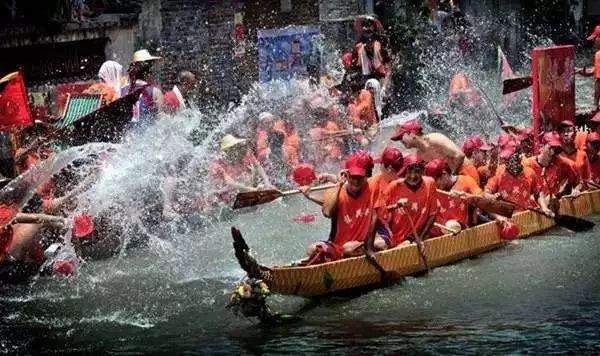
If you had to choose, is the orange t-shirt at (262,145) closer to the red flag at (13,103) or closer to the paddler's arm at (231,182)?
the paddler's arm at (231,182)

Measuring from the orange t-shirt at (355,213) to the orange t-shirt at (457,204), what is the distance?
144 centimetres

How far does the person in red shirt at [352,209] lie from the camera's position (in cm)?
1109

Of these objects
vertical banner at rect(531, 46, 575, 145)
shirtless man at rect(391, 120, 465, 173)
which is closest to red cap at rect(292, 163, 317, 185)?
shirtless man at rect(391, 120, 465, 173)

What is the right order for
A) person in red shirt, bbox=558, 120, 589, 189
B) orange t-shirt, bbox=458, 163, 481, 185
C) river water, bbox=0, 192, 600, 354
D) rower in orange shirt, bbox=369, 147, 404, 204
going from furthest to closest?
1. person in red shirt, bbox=558, 120, 589, 189
2. orange t-shirt, bbox=458, 163, 481, 185
3. rower in orange shirt, bbox=369, 147, 404, 204
4. river water, bbox=0, 192, 600, 354

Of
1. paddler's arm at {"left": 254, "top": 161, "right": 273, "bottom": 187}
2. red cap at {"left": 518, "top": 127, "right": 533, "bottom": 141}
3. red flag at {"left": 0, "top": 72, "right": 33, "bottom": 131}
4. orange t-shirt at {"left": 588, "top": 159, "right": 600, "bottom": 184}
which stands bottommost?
orange t-shirt at {"left": 588, "top": 159, "right": 600, "bottom": 184}

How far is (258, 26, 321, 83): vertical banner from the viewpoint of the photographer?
69.7 ft

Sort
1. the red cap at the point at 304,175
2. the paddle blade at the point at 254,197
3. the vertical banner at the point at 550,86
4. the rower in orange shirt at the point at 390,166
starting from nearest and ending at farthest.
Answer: the rower in orange shirt at the point at 390,166 < the paddle blade at the point at 254,197 < the red cap at the point at 304,175 < the vertical banner at the point at 550,86

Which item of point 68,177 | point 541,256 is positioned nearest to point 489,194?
point 541,256

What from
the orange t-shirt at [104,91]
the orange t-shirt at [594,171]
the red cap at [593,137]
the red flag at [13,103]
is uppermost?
the red flag at [13,103]

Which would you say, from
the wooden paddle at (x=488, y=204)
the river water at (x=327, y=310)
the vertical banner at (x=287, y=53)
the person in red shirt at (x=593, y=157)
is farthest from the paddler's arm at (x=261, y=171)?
the vertical banner at (x=287, y=53)

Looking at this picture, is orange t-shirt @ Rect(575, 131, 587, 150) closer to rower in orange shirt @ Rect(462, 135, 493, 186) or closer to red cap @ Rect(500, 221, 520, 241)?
rower in orange shirt @ Rect(462, 135, 493, 186)

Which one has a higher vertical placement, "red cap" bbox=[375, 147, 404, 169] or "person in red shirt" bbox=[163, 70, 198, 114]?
"person in red shirt" bbox=[163, 70, 198, 114]

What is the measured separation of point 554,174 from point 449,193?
2.46 metres

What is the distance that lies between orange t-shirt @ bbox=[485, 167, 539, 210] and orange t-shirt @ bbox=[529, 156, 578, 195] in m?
0.19
